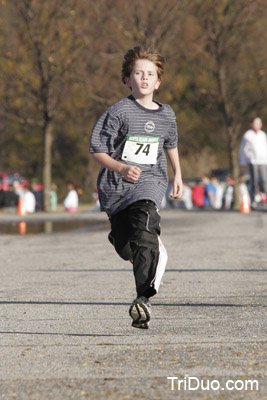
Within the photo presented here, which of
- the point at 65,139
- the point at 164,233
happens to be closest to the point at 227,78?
the point at 65,139

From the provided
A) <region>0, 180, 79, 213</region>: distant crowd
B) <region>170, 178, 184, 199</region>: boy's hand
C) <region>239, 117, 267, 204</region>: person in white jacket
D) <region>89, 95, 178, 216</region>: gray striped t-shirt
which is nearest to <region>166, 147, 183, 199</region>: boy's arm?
<region>170, 178, 184, 199</region>: boy's hand

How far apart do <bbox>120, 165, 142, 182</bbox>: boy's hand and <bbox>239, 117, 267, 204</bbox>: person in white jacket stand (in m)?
9.89

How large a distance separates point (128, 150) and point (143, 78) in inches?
19.9

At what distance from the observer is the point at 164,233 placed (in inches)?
649

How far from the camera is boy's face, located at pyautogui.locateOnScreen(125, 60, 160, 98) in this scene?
247 inches

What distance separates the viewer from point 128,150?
620 cm

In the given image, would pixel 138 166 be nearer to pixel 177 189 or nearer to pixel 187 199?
pixel 177 189

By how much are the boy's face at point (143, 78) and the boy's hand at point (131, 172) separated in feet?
2.12

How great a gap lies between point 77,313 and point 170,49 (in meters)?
27.6

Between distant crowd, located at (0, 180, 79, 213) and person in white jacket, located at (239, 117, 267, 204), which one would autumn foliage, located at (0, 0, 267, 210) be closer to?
distant crowd, located at (0, 180, 79, 213)

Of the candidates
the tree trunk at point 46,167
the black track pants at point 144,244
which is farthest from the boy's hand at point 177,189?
the tree trunk at point 46,167

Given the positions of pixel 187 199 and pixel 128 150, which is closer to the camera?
pixel 128 150

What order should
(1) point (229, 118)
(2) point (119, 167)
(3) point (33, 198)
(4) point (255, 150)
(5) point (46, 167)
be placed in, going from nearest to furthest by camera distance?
(2) point (119, 167) → (4) point (255, 150) → (3) point (33, 198) → (5) point (46, 167) → (1) point (229, 118)

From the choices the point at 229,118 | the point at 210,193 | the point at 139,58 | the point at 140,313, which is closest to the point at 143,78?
the point at 139,58
